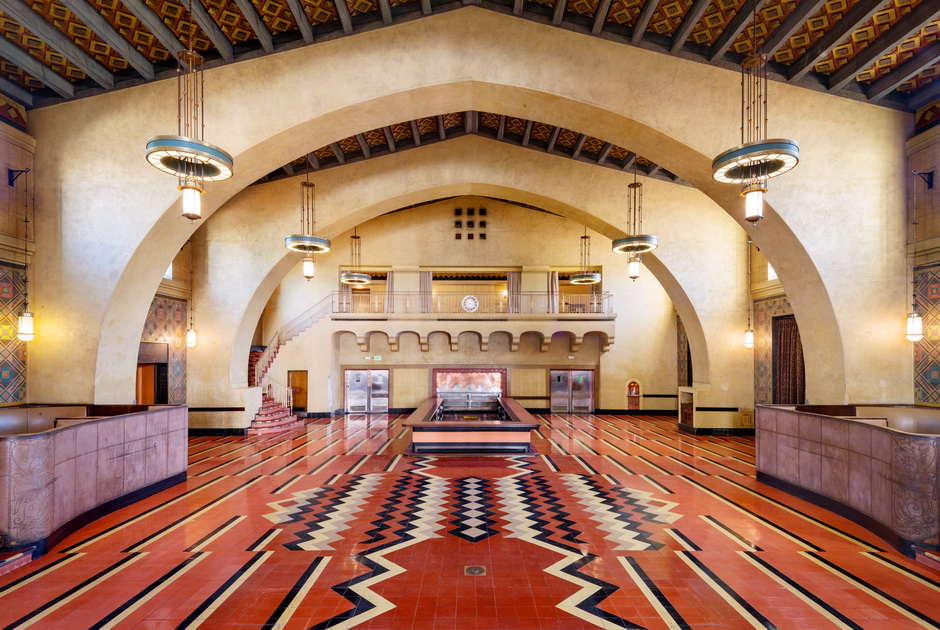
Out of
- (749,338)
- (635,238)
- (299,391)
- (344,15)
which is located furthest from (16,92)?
(749,338)

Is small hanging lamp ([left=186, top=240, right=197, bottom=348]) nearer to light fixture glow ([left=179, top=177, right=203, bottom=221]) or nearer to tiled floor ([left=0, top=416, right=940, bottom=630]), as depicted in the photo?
tiled floor ([left=0, top=416, right=940, bottom=630])

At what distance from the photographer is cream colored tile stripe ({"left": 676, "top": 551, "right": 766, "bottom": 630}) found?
12.2 ft

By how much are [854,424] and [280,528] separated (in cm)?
722

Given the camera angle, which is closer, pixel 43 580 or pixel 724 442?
pixel 43 580

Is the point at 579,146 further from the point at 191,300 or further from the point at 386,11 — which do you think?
the point at 191,300

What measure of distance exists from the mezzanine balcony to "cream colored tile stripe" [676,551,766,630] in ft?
38.8

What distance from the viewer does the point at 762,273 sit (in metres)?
12.2

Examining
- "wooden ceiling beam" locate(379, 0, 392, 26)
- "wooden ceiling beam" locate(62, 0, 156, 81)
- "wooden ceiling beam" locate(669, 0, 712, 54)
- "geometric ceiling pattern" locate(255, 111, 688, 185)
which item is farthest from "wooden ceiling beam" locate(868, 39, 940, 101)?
"wooden ceiling beam" locate(62, 0, 156, 81)

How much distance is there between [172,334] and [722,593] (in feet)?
42.2

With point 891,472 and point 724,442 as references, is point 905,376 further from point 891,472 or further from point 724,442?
point 724,442

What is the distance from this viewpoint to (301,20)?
6.90 m

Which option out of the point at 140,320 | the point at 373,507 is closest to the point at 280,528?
the point at 373,507

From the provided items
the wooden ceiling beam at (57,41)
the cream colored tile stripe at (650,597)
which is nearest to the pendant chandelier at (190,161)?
the wooden ceiling beam at (57,41)

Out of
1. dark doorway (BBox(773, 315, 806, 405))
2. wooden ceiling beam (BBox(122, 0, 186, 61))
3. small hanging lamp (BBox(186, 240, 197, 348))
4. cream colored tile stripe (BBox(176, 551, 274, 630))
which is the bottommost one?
cream colored tile stripe (BBox(176, 551, 274, 630))
